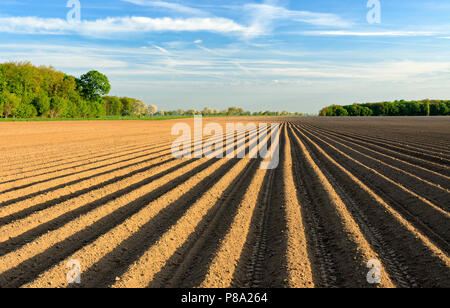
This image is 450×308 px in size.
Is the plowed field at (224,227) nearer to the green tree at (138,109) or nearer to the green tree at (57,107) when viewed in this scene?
the green tree at (57,107)

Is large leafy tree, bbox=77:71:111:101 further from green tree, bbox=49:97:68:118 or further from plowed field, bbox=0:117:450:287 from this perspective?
plowed field, bbox=0:117:450:287

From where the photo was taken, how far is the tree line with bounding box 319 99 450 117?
3831 inches

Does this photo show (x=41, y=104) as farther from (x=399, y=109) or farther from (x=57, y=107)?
(x=399, y=109)

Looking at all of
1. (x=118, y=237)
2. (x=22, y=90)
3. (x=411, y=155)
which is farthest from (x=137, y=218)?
(x=22, y=90)

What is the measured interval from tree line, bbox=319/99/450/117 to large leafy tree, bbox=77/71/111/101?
78.5 meters

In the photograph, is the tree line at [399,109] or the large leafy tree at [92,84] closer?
the large leafy tree at [92,84]

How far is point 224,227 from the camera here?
4832mm

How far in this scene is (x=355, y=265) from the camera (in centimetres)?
360

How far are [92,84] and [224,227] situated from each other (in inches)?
2764

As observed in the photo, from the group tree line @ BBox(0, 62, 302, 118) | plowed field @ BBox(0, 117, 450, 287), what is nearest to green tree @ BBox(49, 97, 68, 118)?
tree line @ BBox(0, 62, 302, 118)

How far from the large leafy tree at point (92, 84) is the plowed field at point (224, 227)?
64.0m

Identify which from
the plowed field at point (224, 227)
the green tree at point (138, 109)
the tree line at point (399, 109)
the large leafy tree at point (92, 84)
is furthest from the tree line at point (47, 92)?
the tree line at point (399, 109)

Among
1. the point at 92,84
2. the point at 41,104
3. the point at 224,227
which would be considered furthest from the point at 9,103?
the point at 224,227

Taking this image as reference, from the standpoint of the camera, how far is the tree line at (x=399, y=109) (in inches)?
3831
